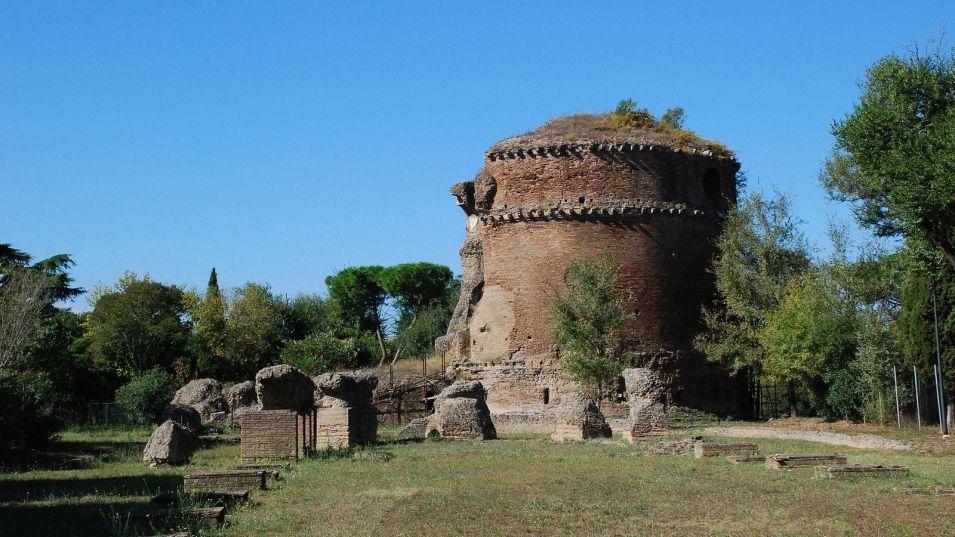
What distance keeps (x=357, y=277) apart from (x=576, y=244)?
30.6 metres

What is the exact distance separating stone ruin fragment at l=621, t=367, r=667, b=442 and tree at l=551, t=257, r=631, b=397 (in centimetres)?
434

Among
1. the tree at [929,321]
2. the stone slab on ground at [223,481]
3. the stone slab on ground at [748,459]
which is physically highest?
the tree at [929,321]

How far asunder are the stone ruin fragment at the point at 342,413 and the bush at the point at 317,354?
19.0m

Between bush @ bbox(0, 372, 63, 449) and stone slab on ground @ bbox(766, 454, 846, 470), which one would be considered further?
bush @ bbox(0, 372, 63, 449)

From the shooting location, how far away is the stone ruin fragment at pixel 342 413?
19.5 m

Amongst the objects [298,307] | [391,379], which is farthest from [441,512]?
[298,307]

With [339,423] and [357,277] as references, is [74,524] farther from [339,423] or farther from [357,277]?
[357,277]

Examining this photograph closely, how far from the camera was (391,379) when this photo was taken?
3161 centimetres

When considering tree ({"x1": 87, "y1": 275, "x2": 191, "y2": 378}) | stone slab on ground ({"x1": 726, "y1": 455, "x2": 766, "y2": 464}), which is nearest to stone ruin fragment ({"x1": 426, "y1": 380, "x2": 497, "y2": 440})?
stone slab on ground ({"x1": 726, "y1": 455, "x2": 766, "y2": 464})

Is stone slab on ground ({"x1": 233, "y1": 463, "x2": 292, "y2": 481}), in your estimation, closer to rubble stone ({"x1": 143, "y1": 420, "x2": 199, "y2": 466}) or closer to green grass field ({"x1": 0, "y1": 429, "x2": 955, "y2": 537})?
green grass field ({"x1": 0, "y1": 429, "x2": 955, "y2": 537})

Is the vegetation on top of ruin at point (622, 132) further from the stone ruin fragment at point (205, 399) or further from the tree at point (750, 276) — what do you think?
the stone ruin fragment at point (205, 399)

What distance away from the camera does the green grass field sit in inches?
383

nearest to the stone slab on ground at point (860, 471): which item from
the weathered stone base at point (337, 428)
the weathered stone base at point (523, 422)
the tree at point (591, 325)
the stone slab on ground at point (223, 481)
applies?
the stone slab on ground at point (223, 481)

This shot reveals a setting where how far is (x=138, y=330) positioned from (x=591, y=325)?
23946 mm
